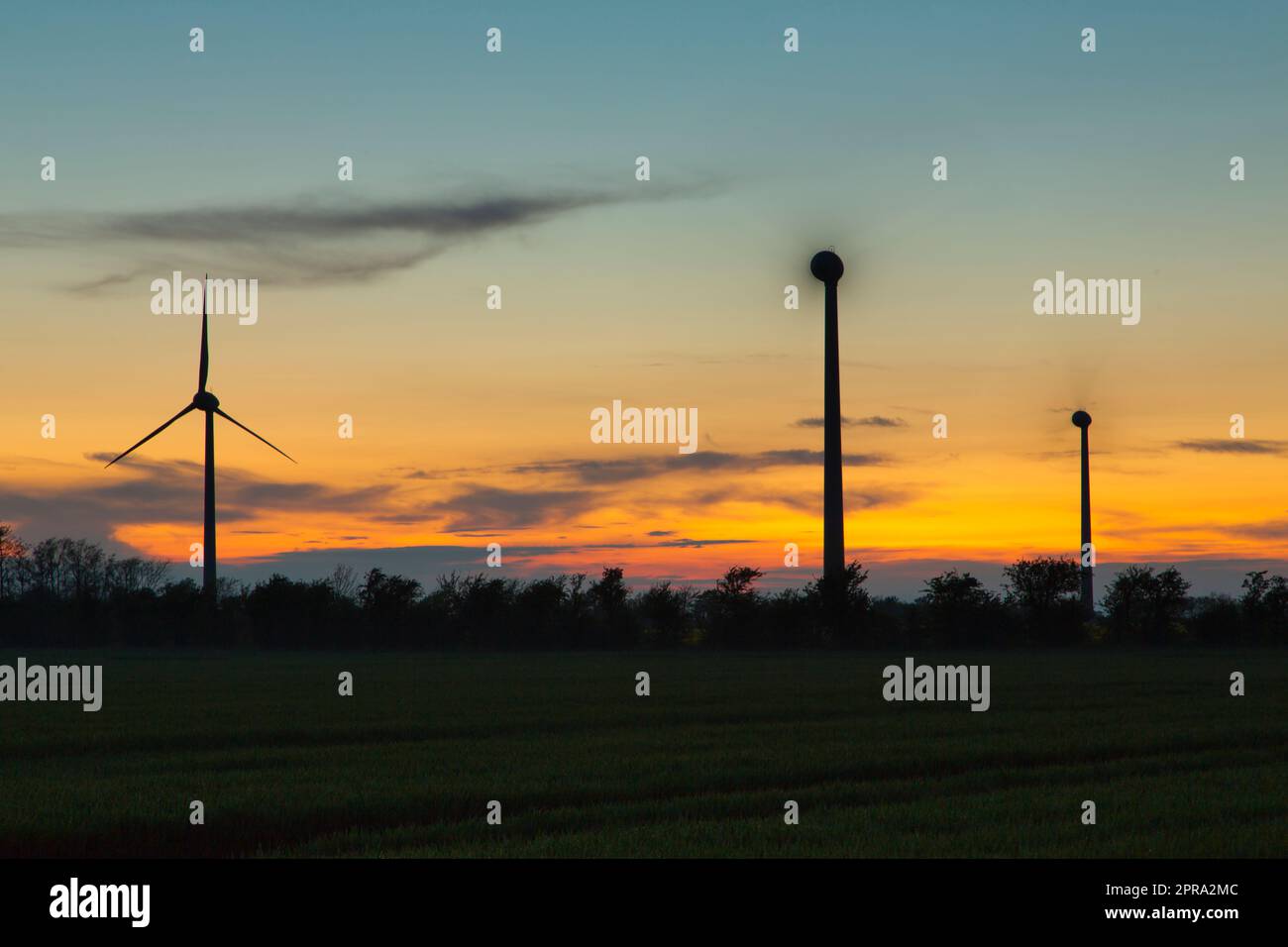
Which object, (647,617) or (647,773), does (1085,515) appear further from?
(647,773)

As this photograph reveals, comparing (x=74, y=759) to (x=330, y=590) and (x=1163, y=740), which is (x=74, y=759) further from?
(x=330, y=590)

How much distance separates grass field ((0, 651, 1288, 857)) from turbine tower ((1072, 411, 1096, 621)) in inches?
3490

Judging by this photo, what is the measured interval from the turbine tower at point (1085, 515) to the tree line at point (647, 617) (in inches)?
119

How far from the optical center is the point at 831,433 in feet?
415

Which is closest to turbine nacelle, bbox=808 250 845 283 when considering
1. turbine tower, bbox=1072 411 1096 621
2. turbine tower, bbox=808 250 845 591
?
turbine tower, bbox=808 250 845 591

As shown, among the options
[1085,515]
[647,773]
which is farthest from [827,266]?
[647,773]

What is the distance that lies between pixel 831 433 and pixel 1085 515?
4476 cm

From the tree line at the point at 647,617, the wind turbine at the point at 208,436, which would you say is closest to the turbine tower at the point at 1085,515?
the tree line at the point at 647,617

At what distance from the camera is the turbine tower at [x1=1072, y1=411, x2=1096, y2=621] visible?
490 feet

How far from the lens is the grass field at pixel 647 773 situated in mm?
22016

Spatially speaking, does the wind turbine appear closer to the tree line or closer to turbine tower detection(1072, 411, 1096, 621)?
the tree line

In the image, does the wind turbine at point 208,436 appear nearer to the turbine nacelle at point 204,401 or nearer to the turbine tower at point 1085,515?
the turbine nacelle at point 204,401

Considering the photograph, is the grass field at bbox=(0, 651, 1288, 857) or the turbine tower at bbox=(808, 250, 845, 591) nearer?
the grass field at bbox=(0, 651, 1288, 857)
